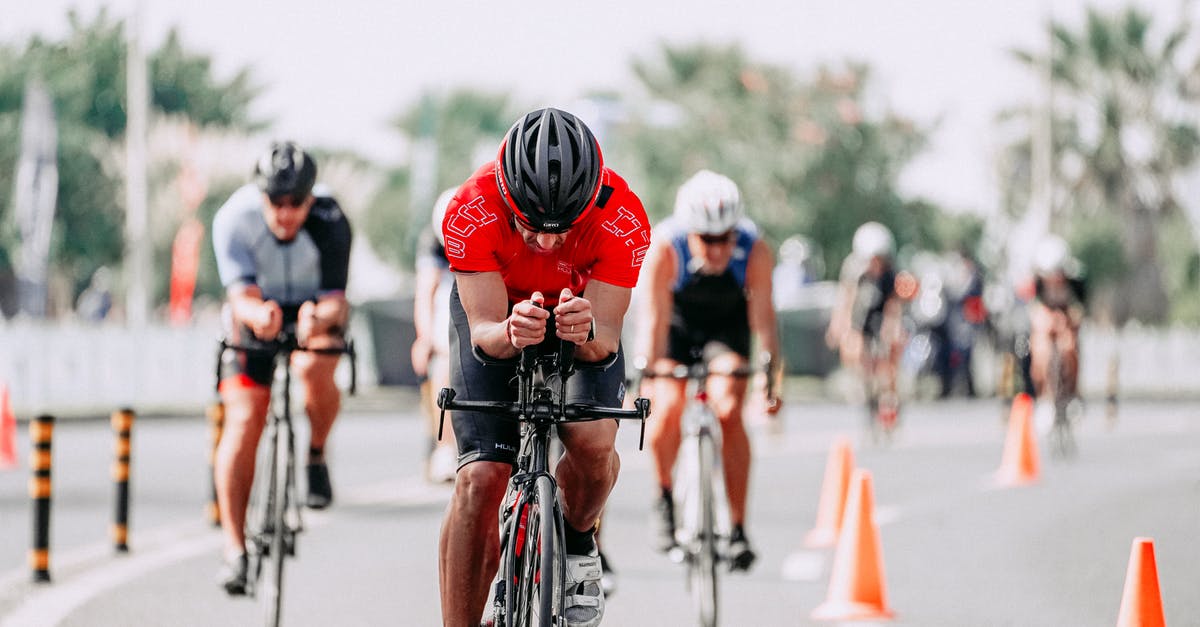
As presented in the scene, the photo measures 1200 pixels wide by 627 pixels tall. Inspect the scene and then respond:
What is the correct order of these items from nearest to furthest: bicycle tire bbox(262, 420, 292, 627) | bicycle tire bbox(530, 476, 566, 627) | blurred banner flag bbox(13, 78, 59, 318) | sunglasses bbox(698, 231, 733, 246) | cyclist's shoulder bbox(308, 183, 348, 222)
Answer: bicycle tire bbox(530, 476, 566, 627), bicycle tire bbox(262, 420, 292, 627), cyclist's shoulder bbox(308, 183, 348, 222), sunglasses bbox(698, 231, 733, 246), blurred banner flag bbox(13, 78, 59, 318)

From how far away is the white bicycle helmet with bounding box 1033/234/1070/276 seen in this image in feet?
57.2

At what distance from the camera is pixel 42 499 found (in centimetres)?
886

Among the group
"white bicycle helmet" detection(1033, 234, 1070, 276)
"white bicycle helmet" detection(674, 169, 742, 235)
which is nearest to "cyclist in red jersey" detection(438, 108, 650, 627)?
"white bicycle helmet" detection(674, 169, 742, 235)

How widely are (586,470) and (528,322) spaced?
74 cm

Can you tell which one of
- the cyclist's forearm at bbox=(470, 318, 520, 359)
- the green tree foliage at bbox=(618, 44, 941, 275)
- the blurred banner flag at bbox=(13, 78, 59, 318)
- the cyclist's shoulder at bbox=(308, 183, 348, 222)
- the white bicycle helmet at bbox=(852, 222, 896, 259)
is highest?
the green tree foliage at bbox=(618, 44, 941, 275)

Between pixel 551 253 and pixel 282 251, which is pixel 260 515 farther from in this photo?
pixel 551 253

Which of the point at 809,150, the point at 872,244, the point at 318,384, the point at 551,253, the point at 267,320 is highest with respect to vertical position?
the point at 809,150

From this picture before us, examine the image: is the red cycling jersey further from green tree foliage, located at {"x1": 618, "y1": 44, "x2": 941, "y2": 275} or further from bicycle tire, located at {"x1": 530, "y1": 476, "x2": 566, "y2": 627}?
green tree foliage, located at {"x1": 618, "y1": 44, "x2": 941, "y2": 275}

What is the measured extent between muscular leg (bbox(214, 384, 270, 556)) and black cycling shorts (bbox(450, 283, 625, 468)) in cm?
206

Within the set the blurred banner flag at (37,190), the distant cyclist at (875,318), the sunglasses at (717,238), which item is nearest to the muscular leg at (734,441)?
the sunglasses at (717,238)

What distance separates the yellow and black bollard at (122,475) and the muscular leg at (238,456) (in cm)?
190

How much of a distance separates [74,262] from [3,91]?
49.4ft

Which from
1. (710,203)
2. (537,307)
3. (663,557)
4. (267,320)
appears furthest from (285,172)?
(663,557)

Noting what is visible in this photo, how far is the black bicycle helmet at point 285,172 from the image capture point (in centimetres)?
787
